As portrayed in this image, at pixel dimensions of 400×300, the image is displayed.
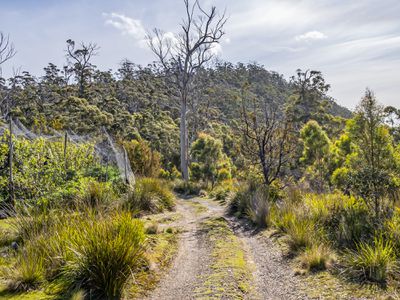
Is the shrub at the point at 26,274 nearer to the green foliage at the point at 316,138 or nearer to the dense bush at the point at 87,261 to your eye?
the dense bush at the point at 87,261

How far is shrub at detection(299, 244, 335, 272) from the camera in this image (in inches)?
196

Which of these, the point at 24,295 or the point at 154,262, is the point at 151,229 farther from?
the point at 24,295

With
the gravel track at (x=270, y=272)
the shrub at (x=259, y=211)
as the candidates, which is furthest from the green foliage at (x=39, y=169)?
the shrub at (x=259, y=211)

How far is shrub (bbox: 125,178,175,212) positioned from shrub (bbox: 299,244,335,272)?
493 centimetres

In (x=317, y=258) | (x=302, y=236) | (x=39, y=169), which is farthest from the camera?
(x=39, y=169)

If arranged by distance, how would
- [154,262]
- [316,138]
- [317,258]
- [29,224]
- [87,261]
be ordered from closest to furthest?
1. [87,261]
2. [317,258]
3. [154,262]
4. [29,224]
5. [316,138]

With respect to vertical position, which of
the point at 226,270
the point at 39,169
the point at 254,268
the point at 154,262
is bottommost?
the point at 254,268

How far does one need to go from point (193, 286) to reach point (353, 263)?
2.46m

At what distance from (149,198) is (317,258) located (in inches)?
239

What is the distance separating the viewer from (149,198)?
9.95 metres

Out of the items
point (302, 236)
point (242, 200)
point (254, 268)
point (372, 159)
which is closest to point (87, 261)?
point (254, 268)

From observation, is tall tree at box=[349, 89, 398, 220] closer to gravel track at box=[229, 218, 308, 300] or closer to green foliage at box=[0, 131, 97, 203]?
gravel track at box=[229, 218, 308, 300]

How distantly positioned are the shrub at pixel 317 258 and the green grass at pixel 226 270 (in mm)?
936

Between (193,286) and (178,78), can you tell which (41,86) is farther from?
(193,286)
